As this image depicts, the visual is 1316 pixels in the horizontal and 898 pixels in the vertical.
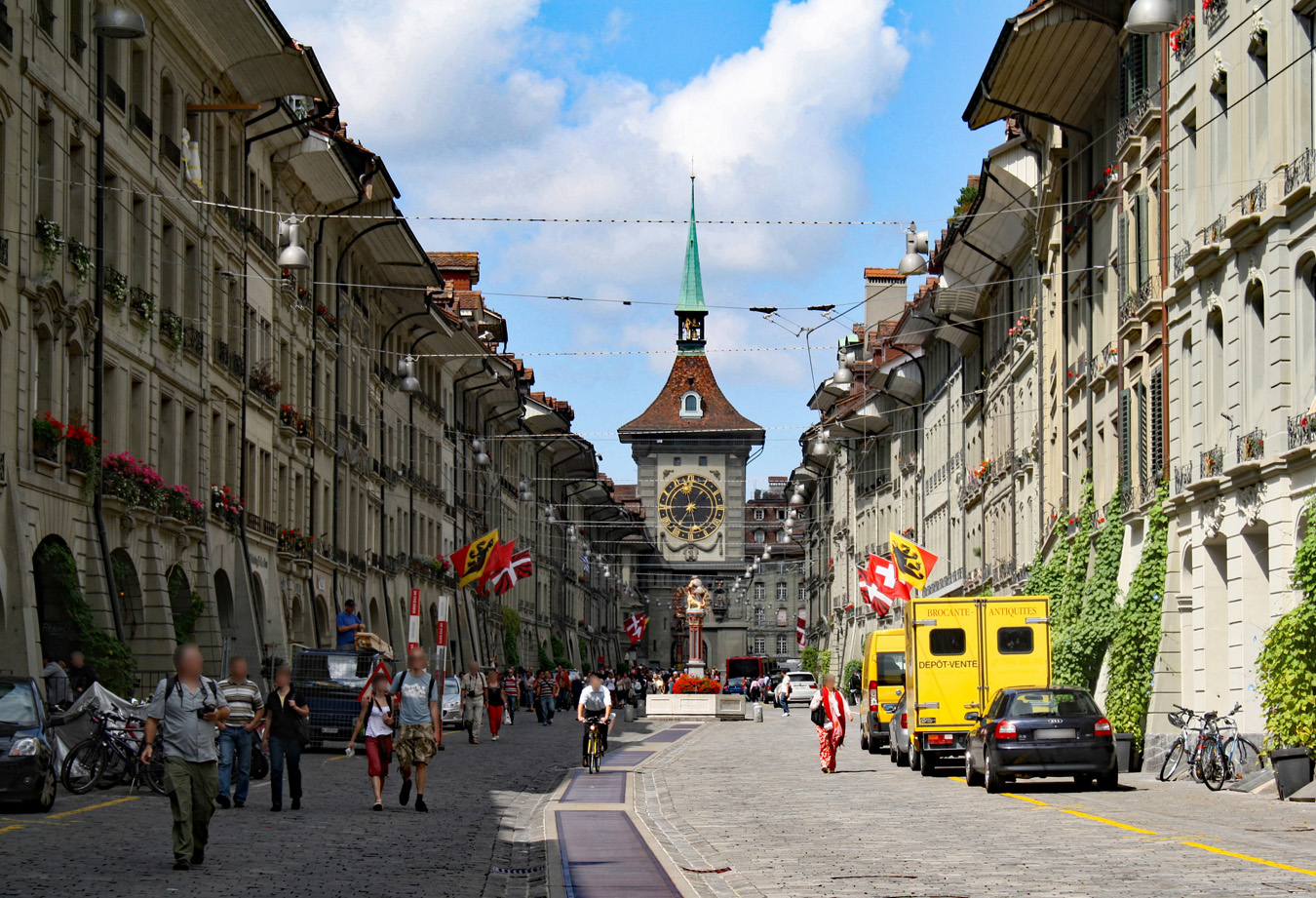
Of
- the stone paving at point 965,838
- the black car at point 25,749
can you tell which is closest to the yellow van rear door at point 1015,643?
the stone paving at point 965,838

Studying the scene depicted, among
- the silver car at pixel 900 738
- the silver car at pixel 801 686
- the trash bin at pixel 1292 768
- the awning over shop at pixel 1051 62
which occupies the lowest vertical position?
the silver car at pixel 801 686

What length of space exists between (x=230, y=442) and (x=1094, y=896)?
1254 inches

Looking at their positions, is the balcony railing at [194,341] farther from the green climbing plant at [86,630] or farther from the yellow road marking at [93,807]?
the yellow road marking at [93,807]

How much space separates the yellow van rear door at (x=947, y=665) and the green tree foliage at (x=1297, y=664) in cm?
838

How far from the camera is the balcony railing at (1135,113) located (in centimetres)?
3453

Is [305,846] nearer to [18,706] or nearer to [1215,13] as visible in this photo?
[18,706]

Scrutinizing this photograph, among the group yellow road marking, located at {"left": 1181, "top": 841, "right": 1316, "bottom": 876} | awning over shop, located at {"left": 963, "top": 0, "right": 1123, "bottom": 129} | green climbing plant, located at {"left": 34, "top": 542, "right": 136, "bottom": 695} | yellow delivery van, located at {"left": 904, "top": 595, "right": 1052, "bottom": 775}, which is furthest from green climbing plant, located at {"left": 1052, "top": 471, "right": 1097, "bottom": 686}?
yellow road marking, located at {"left": 1181, "top": 841, "right": 1316, "bottom": 876}

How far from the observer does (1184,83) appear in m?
31.8

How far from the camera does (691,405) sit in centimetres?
17512

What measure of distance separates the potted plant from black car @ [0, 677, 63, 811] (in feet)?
45.1

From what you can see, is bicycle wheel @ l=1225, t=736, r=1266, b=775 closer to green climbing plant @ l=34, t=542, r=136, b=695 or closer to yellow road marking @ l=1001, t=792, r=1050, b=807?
yellow road marking @ l=1001, t=792, r=1050, b=807

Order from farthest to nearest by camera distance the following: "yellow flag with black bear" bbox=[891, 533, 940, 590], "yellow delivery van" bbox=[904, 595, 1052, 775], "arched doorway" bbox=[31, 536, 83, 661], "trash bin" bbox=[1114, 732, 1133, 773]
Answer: "yellow flag with black bear" bbox=[891, 533, 940, 590]
"yellow delivery van" bbox=[904, 595, 1052, 775]
"trash bin" bbox=[1114, 732, 1133, 773]
"arched doorway" bbox=[31, 536, 83, 661]

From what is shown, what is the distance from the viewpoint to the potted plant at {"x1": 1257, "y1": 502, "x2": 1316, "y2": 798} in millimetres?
24109

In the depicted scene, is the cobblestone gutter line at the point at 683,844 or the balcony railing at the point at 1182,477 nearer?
the cobblestone gutter line at the point at 683,844
